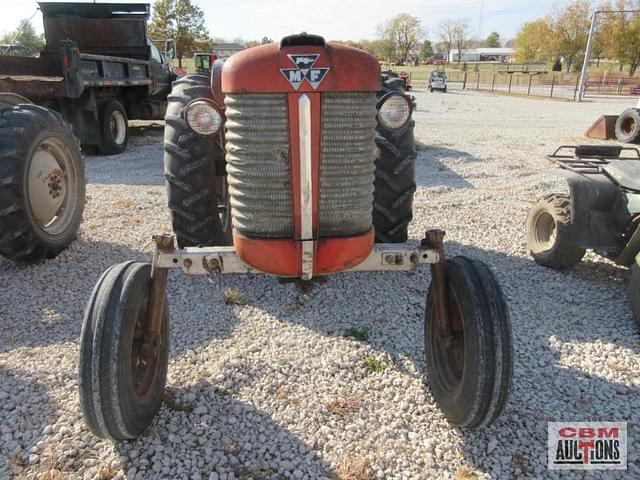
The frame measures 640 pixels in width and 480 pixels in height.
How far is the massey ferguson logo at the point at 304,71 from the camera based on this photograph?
199cm

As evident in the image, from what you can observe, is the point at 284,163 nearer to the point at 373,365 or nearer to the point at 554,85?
the point at 373,365

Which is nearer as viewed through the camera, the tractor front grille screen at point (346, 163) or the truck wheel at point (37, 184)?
the tractor front grille screen at point (346, 163)

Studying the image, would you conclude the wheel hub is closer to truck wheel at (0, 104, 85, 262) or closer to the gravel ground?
truck wheel at (0, 104, 85, 262)

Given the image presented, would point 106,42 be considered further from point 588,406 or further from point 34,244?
point 588,406

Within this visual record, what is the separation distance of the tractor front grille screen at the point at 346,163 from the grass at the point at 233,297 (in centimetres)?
167

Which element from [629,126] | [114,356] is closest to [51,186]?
[114,356]

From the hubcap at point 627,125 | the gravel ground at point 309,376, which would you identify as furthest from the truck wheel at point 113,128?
the hubcap at point 627,125

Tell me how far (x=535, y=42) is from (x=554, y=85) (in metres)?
23.8

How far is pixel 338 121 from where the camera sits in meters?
2.12

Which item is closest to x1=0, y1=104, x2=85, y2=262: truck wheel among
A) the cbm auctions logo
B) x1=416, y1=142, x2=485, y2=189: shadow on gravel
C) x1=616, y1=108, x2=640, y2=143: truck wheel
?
the cbm auctions logo

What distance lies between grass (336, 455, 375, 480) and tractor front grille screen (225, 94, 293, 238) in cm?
107

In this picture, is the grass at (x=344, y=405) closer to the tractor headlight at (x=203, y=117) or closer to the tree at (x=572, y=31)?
the tractor headlight at (x=203, y=117)

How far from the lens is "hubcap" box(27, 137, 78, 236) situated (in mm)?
4230

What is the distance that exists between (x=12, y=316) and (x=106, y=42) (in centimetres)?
855
